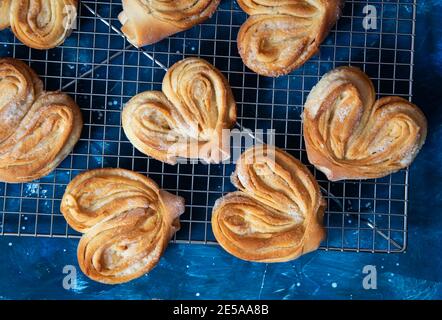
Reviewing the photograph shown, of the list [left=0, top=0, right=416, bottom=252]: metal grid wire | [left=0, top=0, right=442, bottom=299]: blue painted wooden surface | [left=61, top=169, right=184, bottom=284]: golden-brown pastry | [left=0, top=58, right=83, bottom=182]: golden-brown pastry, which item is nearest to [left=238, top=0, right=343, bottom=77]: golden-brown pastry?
[left=0, top=0, right=416, bottom=252]: metal grid wire

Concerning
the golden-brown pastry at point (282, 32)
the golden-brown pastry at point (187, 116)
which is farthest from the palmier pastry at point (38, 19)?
the golden-brown pastry at point (282, 32)

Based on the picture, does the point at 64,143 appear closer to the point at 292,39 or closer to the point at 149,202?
the point at 149,202

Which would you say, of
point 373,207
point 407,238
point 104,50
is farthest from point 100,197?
point 407,238

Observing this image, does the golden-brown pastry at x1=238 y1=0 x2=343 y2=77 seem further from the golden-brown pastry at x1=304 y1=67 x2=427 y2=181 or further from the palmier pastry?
the palmier pastry

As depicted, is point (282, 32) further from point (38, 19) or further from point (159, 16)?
point (38, 19)

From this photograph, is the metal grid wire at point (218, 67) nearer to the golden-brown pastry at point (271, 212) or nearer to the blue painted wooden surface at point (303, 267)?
the blue painted wooden surface at point (303, 267)

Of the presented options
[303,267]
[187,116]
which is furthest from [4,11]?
[303,267]
